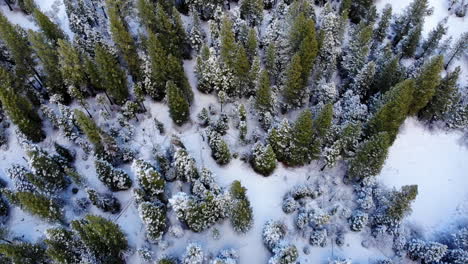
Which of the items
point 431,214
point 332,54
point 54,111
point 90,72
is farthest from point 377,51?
point 54,111

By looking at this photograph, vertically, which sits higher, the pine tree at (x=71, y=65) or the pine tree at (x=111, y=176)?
the pine tree at (x=71, y=65)

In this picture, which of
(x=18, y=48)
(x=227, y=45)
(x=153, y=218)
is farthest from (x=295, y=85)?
(x=18, y=48)

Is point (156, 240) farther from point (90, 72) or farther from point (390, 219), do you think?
point (390, 219)

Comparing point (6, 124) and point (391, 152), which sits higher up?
point (6, 124)

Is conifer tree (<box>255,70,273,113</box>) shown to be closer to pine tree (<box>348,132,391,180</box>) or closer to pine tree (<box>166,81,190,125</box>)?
pine tree (<box>166,81,190,125</box>)

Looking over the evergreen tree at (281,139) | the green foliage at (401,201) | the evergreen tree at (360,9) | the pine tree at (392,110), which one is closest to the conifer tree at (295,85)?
the evergreen tree at (281,139)

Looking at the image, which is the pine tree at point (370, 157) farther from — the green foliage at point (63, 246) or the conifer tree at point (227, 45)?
the green foliage at point (63, 246)
